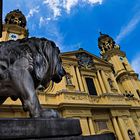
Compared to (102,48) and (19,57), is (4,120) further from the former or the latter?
(102,48)

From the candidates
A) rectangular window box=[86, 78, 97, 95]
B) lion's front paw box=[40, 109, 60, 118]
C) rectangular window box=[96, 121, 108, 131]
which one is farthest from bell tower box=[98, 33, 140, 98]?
lion's front paw box=[40, 109, 60, 118]

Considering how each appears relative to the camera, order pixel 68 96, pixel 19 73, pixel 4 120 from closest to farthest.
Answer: pixel 4 120, pixel 19 73, pixel 68 96

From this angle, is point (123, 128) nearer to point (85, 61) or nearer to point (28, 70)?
point (85, 61)

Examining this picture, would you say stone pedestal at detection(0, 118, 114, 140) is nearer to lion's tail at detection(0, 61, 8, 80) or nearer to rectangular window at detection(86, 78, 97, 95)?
lion's tail at detection(0, 61, 8, 80)

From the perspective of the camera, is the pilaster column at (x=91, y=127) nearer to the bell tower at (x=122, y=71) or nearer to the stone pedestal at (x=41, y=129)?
the bell tower at (x=122, y=71)

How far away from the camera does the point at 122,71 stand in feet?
71.7

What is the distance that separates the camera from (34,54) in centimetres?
266

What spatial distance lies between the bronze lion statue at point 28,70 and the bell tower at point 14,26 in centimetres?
1477

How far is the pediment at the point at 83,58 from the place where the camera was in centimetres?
1750

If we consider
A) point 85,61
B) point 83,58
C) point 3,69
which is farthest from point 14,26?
point 3,69

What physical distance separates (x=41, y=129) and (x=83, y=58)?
56.0 feet

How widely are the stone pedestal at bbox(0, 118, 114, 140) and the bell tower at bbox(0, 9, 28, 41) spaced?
1577 cm

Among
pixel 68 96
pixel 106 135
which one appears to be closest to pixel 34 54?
pixel 106 135

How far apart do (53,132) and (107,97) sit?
14642mm
